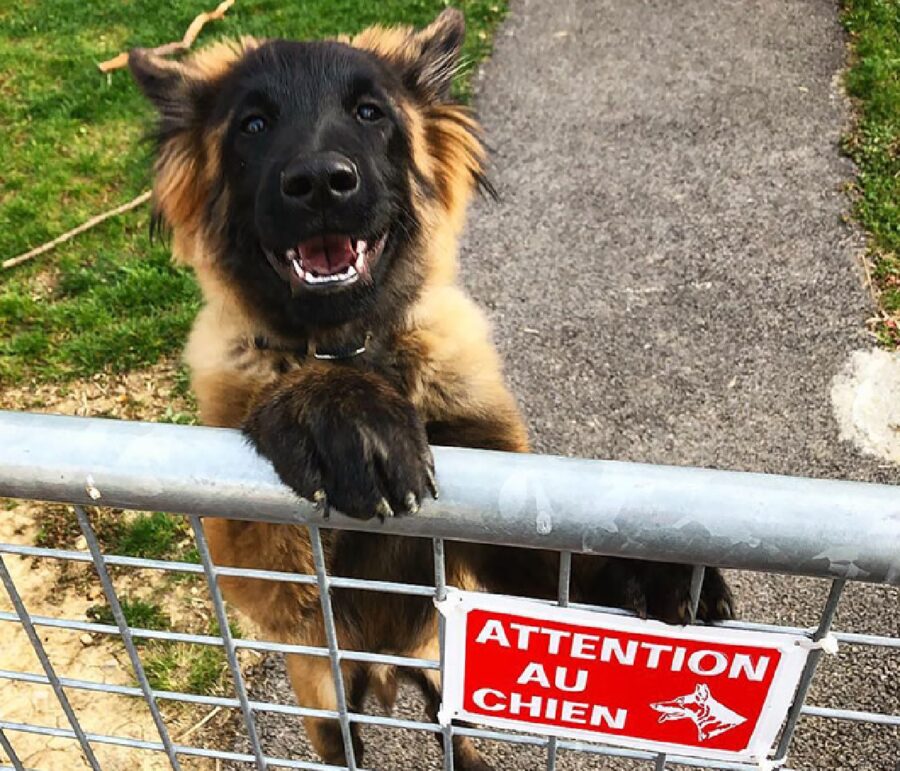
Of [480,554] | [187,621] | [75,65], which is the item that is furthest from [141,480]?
[75,65]

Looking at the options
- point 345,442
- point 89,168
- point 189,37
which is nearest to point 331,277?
point 345,442

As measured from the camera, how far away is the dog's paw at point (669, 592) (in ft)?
4.17

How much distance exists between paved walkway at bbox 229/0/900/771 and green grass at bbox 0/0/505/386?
3.09ft

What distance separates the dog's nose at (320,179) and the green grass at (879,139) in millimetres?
2887

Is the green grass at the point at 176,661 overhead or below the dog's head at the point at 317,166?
below

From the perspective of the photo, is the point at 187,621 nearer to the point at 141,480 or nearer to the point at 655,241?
the point at 141,480

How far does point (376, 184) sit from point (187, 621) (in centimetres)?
167

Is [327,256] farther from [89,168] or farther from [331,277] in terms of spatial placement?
[89,168]

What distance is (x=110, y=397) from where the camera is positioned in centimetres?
382

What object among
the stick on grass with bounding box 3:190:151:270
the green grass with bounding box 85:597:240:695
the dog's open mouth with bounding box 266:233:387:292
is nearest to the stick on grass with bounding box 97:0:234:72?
the stick on grass with bounding box 3:190:151:270

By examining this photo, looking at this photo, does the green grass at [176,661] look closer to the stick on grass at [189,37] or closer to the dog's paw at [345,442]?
the dog's paw at [345,442]

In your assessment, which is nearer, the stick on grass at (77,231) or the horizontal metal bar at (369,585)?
the horizontal metal bar at (369,585)

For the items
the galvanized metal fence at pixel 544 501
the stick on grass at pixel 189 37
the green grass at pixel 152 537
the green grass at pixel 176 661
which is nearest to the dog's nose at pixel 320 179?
the galvanized metal fence at pixel 544 501

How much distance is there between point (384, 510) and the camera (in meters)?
1.08
